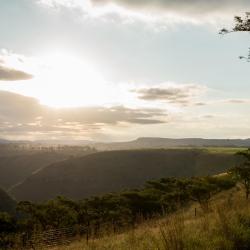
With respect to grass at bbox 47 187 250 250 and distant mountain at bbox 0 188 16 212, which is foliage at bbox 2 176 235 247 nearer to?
grass at bbox 47 187 250 250

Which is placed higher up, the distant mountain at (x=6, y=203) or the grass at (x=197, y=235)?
the grass at (x=197, y=235)

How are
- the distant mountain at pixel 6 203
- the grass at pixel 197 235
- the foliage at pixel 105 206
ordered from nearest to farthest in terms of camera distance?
the grass at pixel 197 235 → the foliage at pixel 105 206 → the distant mountain at pixel 6 203

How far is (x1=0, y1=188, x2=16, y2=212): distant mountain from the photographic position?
16325cm

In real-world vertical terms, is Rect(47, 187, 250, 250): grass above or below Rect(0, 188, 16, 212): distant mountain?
above

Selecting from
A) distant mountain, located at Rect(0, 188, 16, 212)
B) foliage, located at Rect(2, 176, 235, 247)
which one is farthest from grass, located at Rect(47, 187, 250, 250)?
distant mountain, located at Rect(0, 188, 16, 212)

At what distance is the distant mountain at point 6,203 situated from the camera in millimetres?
163250

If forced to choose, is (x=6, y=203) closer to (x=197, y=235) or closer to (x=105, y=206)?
(x=105, y=206)

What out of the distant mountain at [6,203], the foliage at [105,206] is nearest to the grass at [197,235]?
the foliage at [105,206]

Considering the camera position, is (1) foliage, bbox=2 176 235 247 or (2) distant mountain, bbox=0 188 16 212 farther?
(2) distant mountain, bbox=0 188 16 212

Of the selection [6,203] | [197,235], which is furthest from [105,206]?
[6,203]

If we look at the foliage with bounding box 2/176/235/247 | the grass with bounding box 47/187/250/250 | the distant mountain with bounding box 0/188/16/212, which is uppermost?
the grass with bounding box 47/187/250/250

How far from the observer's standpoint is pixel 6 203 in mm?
167250

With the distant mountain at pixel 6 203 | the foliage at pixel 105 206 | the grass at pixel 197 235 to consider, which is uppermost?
the grass at pixel 197 235

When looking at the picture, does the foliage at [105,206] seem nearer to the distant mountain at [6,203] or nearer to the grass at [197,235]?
the grass at [197,235]
